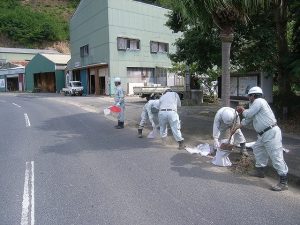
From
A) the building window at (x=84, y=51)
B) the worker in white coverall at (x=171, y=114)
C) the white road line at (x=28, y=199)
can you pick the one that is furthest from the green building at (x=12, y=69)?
the white road line at (x=28, y=199)

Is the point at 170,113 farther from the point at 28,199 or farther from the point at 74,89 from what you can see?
the point at 74,89

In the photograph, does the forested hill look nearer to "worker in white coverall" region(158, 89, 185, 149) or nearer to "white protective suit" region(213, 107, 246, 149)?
"worker in white coverall" region(158, 89, 185, 149)

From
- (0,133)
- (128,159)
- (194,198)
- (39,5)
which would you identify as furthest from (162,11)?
(39,5)

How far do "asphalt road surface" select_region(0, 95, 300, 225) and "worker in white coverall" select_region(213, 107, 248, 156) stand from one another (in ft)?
2.47

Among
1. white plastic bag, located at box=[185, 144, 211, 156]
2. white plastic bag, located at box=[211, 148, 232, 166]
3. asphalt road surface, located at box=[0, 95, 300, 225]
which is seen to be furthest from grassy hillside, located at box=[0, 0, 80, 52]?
white plastic bag, located at box=[211, 148, 232, 166]

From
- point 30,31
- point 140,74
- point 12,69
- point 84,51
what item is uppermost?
point 30,31

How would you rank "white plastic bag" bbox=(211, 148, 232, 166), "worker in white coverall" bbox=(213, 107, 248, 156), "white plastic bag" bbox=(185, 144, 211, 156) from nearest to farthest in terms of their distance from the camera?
"white plastic bag" bbox=(211, 148, 232, 166) < "worker in white coverall" bbox=(213, 107, 248, 156) < "white plastic bag" bbox=(185, 144, 211, 156)

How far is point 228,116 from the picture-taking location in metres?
8.60

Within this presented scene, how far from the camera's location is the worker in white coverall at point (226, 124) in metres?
8.59

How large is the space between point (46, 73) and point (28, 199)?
166ft

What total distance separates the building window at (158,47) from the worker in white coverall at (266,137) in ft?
119

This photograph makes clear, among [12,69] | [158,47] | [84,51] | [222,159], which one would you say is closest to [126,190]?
[222,159]

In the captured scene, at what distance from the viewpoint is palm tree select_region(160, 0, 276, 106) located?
939 cm

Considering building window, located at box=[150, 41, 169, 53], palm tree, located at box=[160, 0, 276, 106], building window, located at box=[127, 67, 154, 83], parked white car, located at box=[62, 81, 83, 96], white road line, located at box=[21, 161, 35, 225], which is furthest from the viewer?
building window, located at box=[150, 41, 169, 53]
